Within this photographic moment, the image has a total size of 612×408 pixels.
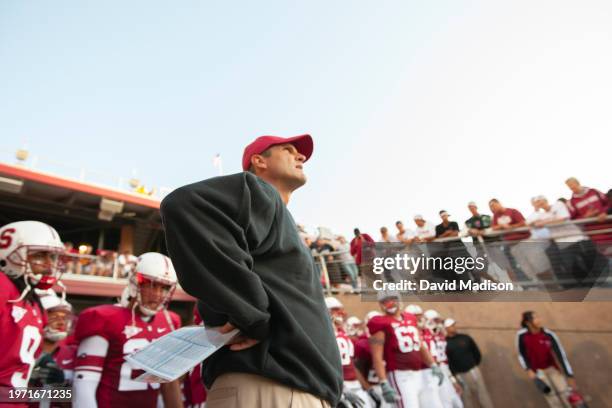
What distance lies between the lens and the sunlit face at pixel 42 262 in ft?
9.28

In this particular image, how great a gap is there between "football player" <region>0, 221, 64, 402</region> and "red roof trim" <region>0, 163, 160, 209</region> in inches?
460

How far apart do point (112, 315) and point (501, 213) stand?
7.06 meters

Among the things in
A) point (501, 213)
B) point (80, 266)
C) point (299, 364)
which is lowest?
point (299, 364)

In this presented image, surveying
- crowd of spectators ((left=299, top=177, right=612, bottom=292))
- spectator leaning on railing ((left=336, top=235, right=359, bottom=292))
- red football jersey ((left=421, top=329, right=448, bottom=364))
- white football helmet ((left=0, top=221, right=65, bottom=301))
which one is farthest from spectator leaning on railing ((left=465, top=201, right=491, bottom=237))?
white football helmet ((left=0, top=221, right=65, bottom=301))

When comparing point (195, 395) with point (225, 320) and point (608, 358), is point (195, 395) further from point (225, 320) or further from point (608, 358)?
point (608, 358)

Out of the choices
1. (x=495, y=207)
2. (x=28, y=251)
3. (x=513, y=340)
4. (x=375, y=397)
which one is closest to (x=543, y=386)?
(x=513, y=340)

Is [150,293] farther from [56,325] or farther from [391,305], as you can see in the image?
[391,305]

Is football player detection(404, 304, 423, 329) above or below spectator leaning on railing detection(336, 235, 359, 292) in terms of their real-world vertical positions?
below

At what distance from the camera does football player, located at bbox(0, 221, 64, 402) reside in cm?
250

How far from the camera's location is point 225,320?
1.39 meters

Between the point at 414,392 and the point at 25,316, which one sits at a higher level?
the point at 25,316

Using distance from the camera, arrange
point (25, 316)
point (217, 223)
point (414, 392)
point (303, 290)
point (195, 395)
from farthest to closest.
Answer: point (414, 392) → point (195, 395) → point (25, 316) → point (303, 290) → point (217, 223)

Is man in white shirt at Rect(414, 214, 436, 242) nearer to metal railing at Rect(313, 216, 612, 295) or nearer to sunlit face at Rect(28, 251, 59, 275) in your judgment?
metal railing at Rect(313, 216, 612, 295)

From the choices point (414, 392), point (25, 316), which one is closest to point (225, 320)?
point (25, 316)
